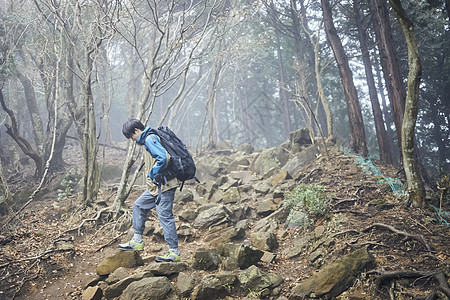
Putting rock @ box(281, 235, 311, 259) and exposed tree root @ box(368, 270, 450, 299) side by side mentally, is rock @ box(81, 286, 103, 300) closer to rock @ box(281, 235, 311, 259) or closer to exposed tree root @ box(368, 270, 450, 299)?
rock @ box(281, 235, 311, 259)

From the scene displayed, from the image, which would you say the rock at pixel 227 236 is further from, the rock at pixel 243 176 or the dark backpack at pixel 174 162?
the rock at pixel 243 176

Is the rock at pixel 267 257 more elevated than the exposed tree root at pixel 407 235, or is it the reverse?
the exposed tree root at pixel 407 235

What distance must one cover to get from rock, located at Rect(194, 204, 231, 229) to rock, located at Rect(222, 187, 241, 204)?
69.1 inches

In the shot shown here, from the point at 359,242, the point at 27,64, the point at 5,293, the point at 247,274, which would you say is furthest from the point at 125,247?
the point at 27,64

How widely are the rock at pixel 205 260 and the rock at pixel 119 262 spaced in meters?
0.85

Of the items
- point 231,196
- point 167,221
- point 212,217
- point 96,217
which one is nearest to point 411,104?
point 167,221

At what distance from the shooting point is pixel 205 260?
388cm

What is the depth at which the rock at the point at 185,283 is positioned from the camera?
3.19 metres

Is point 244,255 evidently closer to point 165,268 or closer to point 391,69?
point 165,268

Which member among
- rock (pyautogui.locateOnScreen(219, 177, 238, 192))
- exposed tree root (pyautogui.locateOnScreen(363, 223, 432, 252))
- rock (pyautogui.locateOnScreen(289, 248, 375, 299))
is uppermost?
rock (pyautogui.locateOnScreen(219, 177, 238, 192))

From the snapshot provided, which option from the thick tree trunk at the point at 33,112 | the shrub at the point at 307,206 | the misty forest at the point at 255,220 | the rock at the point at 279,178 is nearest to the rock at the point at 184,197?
the misty forest at the point at 255,220

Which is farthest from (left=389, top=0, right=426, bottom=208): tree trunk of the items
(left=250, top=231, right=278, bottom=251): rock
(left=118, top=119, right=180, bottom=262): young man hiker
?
(left=118, top=119, right=180, bottom=262): young man hiker

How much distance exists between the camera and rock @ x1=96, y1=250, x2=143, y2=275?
12.2ft

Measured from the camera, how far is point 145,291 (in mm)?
3031
